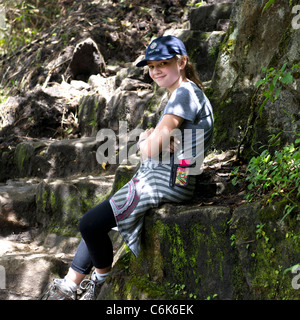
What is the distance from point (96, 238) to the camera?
3.00 metres

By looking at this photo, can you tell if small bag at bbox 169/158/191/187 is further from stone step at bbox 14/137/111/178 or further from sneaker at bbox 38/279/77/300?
stone step at bbox 14/137/111/178

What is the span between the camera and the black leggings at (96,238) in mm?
2939

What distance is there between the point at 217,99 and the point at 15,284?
8.42 ft

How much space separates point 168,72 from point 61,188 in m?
2.39

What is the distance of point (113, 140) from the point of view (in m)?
5.79

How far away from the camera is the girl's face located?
3021mm

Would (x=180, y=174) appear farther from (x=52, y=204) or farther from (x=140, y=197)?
(x=52, y=204)

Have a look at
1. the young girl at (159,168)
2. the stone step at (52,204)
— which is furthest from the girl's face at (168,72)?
the stone step at (52,204)

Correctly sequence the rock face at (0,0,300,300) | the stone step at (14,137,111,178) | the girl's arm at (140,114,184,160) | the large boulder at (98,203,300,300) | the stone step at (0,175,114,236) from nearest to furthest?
the large boulder at (98,203,300,300)
the rock face at (0,0,300,300)
the girl's arm at (140,114,184,160)
the stone step at (0,175,114,236)
the stone step at (14,137,111,178)

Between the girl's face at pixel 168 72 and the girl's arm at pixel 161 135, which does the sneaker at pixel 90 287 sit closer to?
the girl's arm at pixel 161 135

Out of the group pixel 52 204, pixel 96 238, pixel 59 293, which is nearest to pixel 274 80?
pixel 96 238

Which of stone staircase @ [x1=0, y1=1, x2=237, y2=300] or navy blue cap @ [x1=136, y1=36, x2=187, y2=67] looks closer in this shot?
navy blue cap @ [x1=136, y1=36, x2=187, y2=67]

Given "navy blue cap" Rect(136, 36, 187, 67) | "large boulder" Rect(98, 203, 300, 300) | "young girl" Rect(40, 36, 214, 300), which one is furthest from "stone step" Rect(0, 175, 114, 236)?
"navy blue cap" Rect(136, 36, 187, 67)

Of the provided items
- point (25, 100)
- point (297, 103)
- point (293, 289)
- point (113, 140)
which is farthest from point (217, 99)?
point (25, 100)
